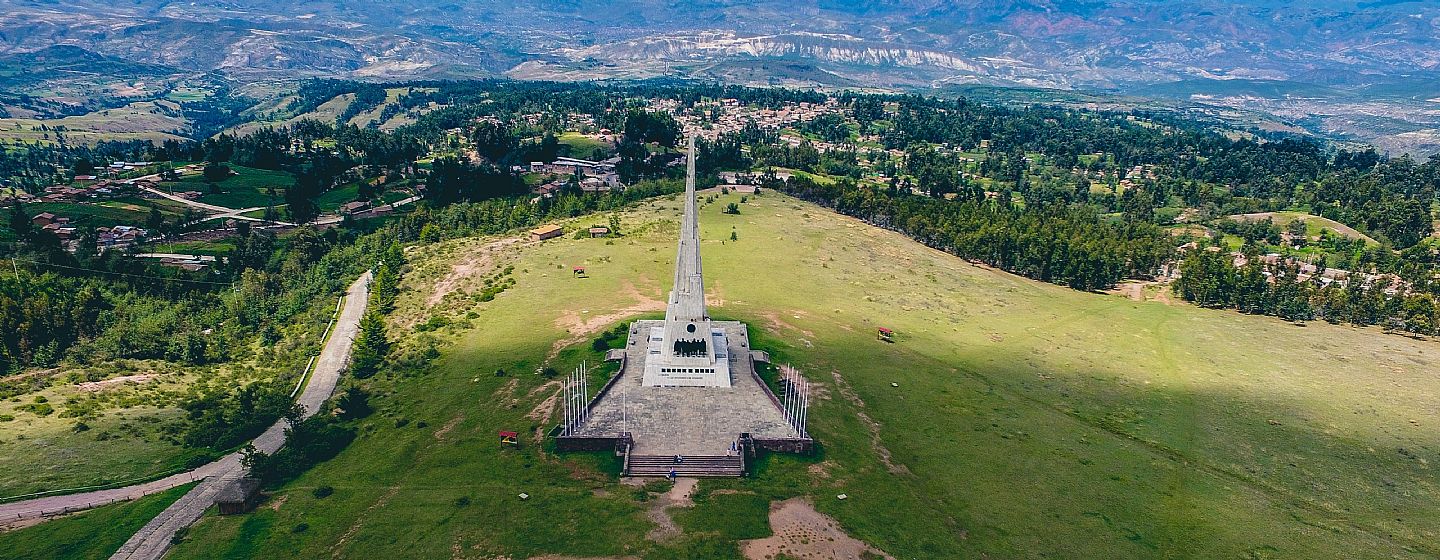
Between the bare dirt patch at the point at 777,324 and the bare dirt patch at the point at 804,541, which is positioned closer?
the bare dirt patch at the point at 804,541

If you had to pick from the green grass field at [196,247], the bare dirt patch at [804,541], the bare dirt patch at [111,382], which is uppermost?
the bare dirt patch at [804,541]

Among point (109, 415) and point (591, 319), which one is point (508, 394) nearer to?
point (591, 319)

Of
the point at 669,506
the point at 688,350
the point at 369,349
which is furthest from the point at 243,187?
the point at 669,506

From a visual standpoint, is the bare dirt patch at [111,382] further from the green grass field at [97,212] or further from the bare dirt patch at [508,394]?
the green grass field at [97,212]

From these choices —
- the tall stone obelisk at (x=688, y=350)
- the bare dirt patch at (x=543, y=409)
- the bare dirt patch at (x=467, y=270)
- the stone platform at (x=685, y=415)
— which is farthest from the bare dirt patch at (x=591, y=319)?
the bare dirt patch at (x=467, y=270)

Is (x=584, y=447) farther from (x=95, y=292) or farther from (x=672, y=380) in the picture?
(x=95, y=292)

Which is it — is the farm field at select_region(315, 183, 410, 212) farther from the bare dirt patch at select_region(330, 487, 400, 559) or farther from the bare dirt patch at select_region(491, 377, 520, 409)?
the bare dirt patch at select_region(330, 487, 400, 559)
